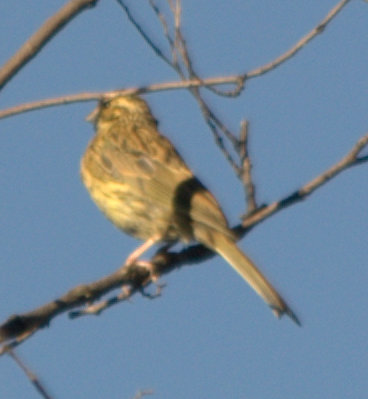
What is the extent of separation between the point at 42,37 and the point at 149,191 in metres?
3.08

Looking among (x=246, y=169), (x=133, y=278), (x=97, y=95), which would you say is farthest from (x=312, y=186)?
(x=97, y=95)

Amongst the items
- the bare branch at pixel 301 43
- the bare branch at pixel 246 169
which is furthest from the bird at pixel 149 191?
the bare branch at pixel 301 43

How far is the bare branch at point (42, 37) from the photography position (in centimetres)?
375

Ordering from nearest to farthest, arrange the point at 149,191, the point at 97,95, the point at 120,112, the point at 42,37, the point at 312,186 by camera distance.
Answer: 1. the point at 97,95
2. the point at 42,37
3. the point at 312,186
4. the point at 149,191
5. the point at 120,112

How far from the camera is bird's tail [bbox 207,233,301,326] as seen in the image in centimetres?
570

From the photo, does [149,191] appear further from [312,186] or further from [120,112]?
[312,186]

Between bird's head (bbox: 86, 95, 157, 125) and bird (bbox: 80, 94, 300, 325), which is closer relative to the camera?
bird (bbox: 80, 94, 300, 325)

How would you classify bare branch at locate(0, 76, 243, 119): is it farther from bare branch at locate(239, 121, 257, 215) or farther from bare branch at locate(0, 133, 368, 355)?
bare branch at locate(239, 121, 257, 215)

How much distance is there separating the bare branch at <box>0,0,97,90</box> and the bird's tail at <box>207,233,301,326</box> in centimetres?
223

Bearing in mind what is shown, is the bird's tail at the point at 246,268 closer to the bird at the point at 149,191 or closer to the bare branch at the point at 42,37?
the bird at the point at 149,191

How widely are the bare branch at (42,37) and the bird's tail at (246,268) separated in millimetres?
2229

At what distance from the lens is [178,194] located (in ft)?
22.3

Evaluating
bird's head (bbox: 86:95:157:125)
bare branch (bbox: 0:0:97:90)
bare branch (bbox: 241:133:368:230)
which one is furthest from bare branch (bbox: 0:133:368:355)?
bird's head (bbox: 86:95:157:125)

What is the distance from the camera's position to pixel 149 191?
22.6 ft
